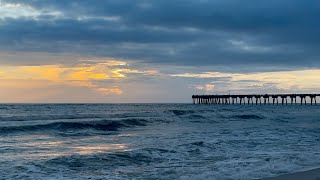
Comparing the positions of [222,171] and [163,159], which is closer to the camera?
[222,171]

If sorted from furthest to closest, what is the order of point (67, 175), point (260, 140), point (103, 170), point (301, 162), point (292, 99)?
point (292, 99) < point (260, 140) < point (301, 162) < point (103, 170) < point (67, 175)

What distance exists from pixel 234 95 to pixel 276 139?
98552 millimetres

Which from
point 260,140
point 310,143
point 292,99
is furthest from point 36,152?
point 292,99

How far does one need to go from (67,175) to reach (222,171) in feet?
12.9

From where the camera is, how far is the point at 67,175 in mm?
10047

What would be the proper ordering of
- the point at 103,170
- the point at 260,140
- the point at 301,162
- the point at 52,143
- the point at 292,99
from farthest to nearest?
the point at 292,99
the point at 260,140
the point at 52,143
the point at 301,162
the point at 103,170

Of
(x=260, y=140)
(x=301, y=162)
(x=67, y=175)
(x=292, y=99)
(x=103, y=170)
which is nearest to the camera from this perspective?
(x=67, y=175)

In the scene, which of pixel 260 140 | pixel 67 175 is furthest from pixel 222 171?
pixel 260 140

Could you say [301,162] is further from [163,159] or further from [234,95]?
[234,95]

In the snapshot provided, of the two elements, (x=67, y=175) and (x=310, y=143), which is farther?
(x=310, y=143)

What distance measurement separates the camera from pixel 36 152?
13844mm

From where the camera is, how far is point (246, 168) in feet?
36.7

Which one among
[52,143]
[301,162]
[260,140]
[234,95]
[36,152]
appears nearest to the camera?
[301,162]

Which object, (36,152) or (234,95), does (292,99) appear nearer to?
(234,95)
